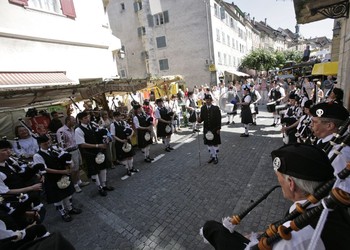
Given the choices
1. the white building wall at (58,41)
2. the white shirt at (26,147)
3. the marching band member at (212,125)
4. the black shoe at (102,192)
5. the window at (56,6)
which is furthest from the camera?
the window at (56,6)

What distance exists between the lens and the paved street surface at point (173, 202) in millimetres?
3840

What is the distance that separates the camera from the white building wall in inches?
318

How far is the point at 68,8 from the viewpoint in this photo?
10.1 meters

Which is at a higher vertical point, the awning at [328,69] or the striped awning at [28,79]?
the striped awning at [28,79]

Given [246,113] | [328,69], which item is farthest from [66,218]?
[328,69]

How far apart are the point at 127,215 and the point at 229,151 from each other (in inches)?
177

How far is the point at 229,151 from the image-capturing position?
770 centimetres

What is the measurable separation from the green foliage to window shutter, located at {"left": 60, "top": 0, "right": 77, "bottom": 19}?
30.0m

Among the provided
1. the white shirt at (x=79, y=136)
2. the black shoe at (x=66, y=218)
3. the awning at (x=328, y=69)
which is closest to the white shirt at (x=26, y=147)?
the white shirt at (x=79, y=136)

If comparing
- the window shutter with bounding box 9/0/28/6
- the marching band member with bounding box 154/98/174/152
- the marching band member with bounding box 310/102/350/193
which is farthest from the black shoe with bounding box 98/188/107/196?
the window shutter with bounding box 9/0/28/6

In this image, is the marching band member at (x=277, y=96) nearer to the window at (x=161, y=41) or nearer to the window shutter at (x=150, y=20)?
the window at (x=161, y=41)

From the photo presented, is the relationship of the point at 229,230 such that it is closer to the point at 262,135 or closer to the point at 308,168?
the point at 308,168

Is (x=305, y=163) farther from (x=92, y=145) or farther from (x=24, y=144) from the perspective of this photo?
(x=24, y=144)

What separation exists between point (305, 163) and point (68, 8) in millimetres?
12036
